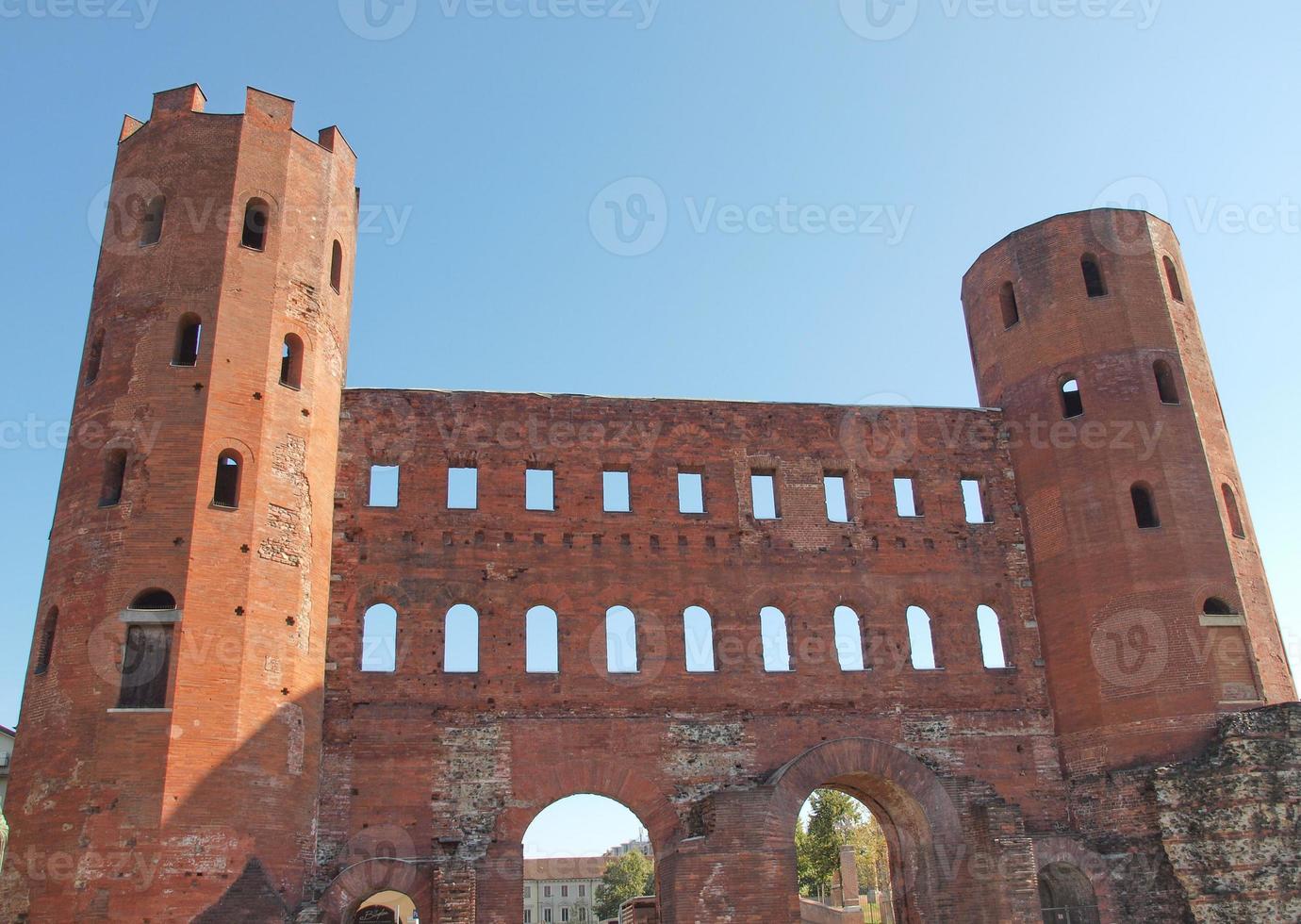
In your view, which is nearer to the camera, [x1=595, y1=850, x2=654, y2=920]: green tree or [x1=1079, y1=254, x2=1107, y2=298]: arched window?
[x1=1079, y1=254, x2=1107, y2=298]: arched window

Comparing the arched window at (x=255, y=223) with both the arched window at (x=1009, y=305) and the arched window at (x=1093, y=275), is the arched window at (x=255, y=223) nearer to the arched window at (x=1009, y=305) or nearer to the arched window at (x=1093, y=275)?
the arched window at (x=1009, y=305)

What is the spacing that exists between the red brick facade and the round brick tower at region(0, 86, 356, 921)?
62 millimetres

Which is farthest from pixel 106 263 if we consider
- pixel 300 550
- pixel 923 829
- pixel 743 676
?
pixel 923 829

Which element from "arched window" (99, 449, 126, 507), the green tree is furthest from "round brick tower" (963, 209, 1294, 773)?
the green tree

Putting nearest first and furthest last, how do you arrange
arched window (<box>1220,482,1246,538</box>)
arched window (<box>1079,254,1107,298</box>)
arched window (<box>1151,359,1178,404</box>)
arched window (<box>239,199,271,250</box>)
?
1. arched window (<box>239,199,271,250</box>)
2. arched window (<box>1220,482,1246,538</box>)
3. arched window (<box>1151,359,1178,404</box>)
4. arched window (<box>1079,254,1107,298</box>)

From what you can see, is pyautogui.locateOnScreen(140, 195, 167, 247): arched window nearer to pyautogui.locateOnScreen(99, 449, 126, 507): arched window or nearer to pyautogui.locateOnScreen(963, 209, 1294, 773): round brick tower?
pyautogui.locateOnScreen(99, 449, 126, 507): arched window

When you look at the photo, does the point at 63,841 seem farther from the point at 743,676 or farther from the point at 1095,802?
the point at 1095,802

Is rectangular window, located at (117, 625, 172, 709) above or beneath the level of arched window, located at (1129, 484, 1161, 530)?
beneath

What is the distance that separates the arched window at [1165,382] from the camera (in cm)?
2191

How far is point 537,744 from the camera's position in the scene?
61.3 ft

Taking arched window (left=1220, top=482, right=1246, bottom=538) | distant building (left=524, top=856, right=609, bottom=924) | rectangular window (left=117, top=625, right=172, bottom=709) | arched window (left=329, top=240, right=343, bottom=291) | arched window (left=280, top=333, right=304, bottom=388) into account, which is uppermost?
arched window (left=329, top=240, right=343, bottom=291)

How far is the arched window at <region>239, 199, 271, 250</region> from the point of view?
771 inches

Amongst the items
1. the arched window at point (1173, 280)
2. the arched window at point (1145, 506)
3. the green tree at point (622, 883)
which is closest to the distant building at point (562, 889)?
the green tree at point (622, 883)

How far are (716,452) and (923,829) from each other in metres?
7.91
